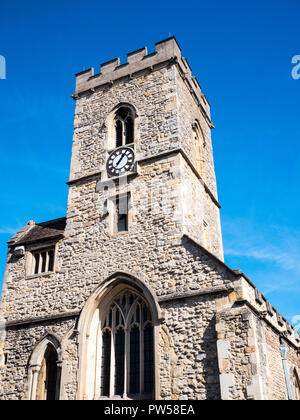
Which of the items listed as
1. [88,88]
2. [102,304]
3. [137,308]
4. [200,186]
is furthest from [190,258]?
[88,88]

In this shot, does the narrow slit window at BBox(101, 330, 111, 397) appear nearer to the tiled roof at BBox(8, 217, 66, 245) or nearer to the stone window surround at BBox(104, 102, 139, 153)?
the tiled roof at BBox(8, 217, 66, 245)

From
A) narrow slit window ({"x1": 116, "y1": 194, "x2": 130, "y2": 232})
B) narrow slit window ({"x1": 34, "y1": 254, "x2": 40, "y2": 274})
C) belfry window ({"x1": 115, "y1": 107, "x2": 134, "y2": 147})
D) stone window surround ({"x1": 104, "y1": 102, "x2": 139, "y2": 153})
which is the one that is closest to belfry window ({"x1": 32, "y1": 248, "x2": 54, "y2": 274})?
narrow slit window ({"x1": 34, "y1": 254, "x2": 40, "y2": 274})

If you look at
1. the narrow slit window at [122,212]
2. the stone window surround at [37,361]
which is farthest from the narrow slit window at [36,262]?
the narrow slit window at [122,212]

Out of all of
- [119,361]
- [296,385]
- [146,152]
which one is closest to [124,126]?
[146,152]

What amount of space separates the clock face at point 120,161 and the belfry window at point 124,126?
1.55 ft

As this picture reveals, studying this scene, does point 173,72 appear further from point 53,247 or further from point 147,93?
point 53,247

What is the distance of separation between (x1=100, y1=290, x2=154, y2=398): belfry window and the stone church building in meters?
0.03

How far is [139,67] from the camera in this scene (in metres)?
17.9

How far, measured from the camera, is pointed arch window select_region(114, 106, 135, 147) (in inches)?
663

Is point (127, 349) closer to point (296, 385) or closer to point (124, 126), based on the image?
point (296, 385)

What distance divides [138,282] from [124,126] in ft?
21.7

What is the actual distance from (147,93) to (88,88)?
310 centimetres

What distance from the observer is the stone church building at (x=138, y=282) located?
1170 cm

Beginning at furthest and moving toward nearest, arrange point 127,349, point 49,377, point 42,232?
point 42,232 → point 49,377 → point 127,349
